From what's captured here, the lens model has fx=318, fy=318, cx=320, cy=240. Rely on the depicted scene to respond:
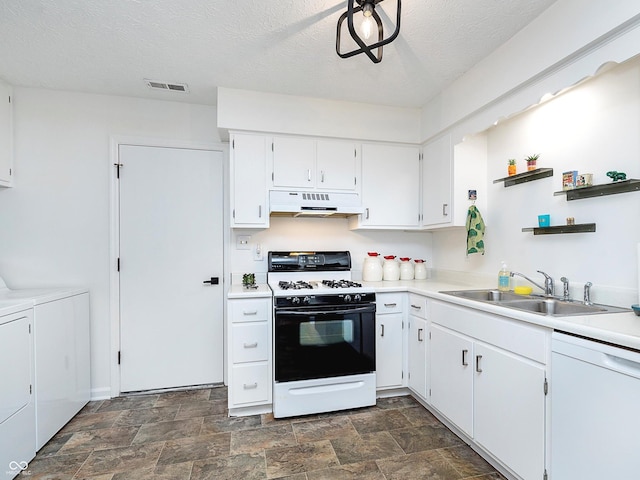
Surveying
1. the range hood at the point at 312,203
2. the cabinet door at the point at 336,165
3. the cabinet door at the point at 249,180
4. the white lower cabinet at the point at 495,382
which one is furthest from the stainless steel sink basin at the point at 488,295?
the cabinet door at the point at 249,180

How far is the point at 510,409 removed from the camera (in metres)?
1.65

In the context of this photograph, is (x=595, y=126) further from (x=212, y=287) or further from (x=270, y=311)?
(x=212, y=287)

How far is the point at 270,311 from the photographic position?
2.45m

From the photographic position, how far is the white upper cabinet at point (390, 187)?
299 cm

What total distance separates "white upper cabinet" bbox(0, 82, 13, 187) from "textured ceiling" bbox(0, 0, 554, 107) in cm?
13

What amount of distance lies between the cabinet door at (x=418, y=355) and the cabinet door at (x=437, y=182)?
917mm


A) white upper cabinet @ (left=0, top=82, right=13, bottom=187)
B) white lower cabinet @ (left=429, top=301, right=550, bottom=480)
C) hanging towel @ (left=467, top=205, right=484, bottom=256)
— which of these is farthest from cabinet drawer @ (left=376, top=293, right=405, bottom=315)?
white upper cabinet @ (left=0, top=82, right=13, bottom=187)

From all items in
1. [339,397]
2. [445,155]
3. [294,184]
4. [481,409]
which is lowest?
[339,397]

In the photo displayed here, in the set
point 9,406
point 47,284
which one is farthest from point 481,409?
point 47,284

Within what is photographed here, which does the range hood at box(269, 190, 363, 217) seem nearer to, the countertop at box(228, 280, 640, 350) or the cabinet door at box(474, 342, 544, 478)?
the countertop at box(228, 280, 640, 350)

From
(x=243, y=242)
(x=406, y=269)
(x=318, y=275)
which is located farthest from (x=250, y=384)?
(x=406, y=269)

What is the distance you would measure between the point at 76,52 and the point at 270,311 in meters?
2.24

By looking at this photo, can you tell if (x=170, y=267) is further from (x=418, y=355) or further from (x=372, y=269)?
(x=418, y=355)

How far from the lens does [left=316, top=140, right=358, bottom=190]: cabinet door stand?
2869mm
